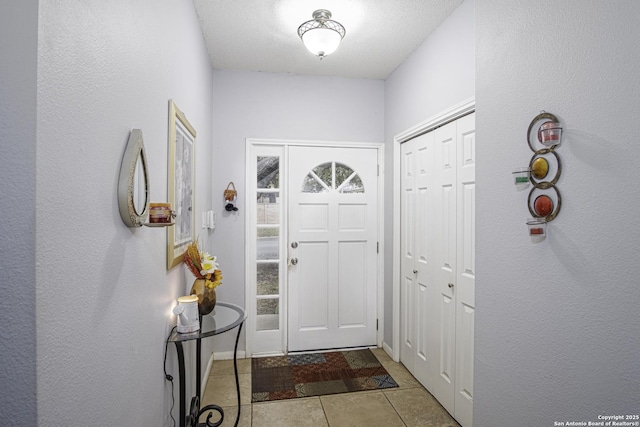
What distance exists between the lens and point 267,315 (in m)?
3.07

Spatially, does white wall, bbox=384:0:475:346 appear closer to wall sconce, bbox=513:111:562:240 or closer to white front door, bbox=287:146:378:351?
white front door, bbox=287:146:378:351

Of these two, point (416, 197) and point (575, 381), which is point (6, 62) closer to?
point (575, 381)

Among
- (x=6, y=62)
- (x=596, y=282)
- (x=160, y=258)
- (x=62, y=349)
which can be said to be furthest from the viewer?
(x=160, y=258)

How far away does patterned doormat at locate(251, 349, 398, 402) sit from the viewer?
8.07 feet

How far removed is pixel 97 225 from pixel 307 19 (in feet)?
6.45

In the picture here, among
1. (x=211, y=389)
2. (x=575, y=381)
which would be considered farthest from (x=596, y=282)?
(x=211, y=389)

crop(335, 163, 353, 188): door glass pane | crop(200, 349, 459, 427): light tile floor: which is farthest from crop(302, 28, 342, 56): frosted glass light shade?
crop(200, 349, 459, 427): light tile floor

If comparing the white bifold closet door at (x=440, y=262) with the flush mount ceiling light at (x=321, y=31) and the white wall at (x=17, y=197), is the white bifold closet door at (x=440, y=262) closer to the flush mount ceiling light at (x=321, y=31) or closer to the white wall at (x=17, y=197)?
the flush mount ceiling light at (x=321, y=31)

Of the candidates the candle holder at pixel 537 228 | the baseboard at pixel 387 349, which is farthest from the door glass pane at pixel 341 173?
the candle holder at pixel 537 228

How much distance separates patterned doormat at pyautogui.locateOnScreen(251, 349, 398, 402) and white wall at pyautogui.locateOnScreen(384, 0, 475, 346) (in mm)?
403

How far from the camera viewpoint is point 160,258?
1.40 metres

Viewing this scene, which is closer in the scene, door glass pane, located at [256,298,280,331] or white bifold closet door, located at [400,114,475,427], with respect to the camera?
white bifold closet door, located at [400,114,475,427]

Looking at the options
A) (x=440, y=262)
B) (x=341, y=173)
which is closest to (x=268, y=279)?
(x=341, y=173)

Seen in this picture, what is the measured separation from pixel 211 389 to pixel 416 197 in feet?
7.00
